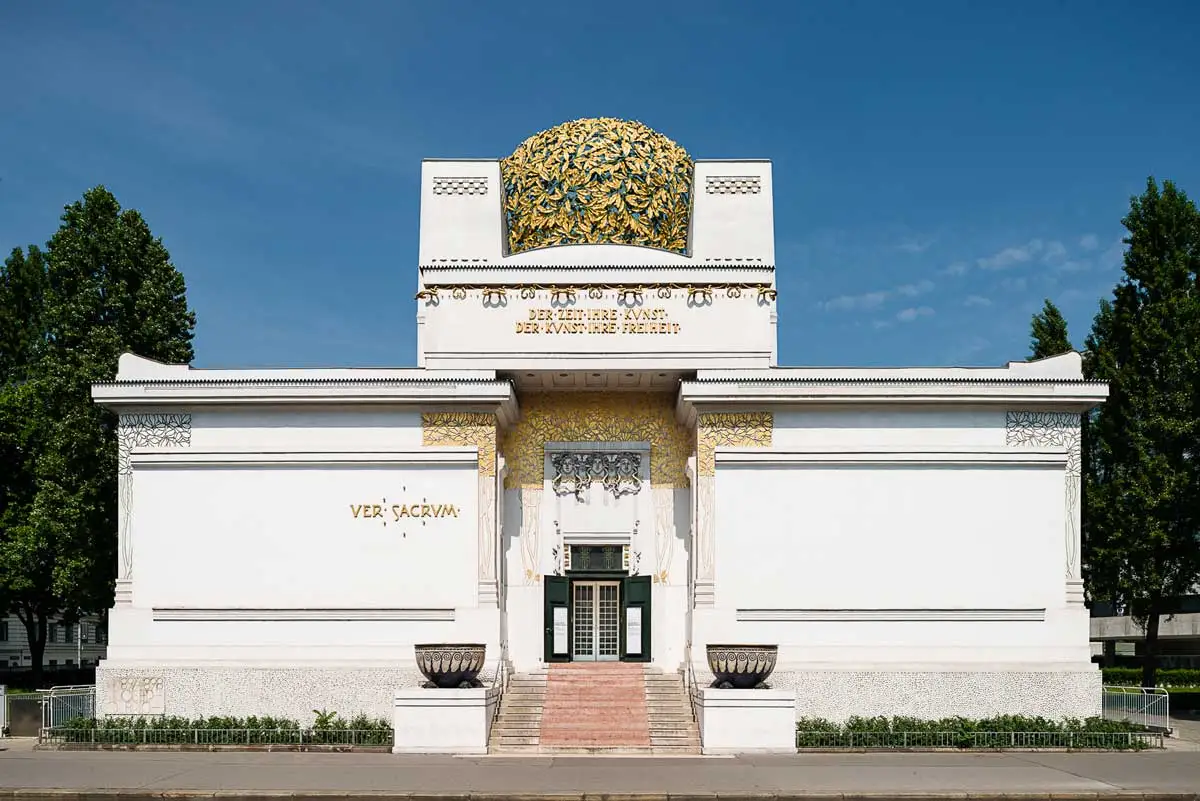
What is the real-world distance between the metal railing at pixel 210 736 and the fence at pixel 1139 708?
49.1 feet

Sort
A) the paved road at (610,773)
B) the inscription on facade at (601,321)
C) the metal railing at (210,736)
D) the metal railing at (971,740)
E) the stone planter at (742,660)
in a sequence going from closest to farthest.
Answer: the paved road at (610,773)
the stone planter at (742,660)
the metal railing at (971,740)
the metal railing at (210,736)
the inscription on facade at (601,321)

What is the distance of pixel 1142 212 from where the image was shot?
3023 cm

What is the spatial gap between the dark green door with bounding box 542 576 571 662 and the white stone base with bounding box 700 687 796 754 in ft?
19.7

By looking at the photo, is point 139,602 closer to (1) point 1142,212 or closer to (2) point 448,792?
(2) point 448,792

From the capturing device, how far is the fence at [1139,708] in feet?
77.2

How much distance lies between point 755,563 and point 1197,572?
12295mm

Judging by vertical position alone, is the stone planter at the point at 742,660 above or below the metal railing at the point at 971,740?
above

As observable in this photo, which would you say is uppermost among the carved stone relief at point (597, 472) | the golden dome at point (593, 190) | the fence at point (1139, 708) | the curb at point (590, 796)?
the golden dome at point (593, 190)

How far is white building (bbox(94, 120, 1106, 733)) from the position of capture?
78.9ft

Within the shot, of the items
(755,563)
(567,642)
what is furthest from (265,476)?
(755,563)

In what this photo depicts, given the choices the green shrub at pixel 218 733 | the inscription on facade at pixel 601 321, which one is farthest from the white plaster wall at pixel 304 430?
the green shrub at pixel 218 733

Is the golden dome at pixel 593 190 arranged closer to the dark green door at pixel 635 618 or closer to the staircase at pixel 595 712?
the dark green door at pixel 635 618

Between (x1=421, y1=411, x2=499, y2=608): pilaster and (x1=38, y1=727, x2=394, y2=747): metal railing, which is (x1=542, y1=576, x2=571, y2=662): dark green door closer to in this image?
(x1=421, y1=411, x2=499, y2=608): pilaster

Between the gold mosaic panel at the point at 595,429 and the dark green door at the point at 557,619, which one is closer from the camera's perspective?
the dark green door at the point at 557,619
